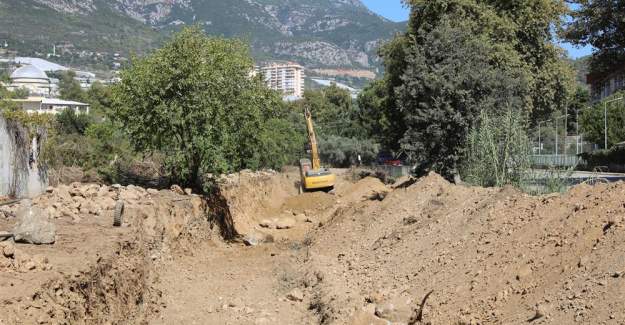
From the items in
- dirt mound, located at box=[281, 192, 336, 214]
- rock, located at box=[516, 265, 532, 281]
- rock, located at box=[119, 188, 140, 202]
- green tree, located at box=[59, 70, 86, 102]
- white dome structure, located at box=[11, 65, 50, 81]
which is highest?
white dome structure, located at box=[11, 65, 50, 81]

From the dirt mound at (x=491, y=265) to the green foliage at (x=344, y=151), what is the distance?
147 ft

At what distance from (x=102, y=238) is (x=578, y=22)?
13767 millimetres

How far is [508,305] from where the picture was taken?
9539 millimetres

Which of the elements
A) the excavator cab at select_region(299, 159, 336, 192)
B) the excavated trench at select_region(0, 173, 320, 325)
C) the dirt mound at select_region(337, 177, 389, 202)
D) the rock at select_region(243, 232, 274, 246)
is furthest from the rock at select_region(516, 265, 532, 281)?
the excavator cab at select_region(299, 159, 336, 192)

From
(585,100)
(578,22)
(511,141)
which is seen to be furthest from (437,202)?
(585,100)

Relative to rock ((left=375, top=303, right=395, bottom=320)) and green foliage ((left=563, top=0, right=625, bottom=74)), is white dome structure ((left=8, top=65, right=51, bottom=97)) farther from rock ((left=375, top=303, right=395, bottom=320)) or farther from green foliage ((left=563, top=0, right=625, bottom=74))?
rock ((left=375, top=303, right=395, bottom=320))

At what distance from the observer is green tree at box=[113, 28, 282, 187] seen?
21516 millimetres

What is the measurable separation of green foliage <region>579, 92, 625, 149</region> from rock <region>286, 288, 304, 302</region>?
48701 mm

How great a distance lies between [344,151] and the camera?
64.0 meters

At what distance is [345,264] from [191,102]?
25.1 feet

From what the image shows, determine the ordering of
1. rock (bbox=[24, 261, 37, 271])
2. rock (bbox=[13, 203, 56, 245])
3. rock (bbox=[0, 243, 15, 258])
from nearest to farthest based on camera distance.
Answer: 1. rock (bbox=[24, 261, 37, 271])
2. rock (bbox=[0, 243, 15, 258])
3. rock (bbox=[13, 203, 56, 245])

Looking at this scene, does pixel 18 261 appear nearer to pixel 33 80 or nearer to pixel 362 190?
pixel 362 190

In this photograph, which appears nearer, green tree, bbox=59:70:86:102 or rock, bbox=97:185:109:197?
rock, bbox=97:185:109:197

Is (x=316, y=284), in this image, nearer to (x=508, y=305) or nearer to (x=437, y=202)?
(x=437, y=202)
